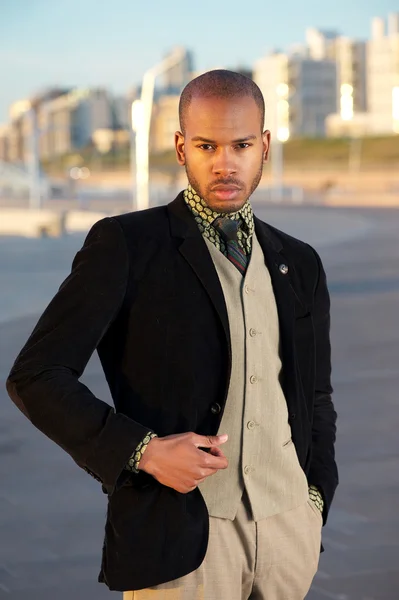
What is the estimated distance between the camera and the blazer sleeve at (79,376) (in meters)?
2.10

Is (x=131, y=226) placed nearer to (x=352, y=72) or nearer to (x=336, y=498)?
(x=336, y=498)

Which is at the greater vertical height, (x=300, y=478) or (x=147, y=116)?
(x=147, y=116)

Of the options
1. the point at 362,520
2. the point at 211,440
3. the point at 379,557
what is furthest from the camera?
the point at 362,520

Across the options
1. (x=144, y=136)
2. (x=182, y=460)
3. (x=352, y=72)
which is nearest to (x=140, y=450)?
(x=182, y=460)

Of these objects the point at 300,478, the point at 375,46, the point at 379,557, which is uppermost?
the point at 375,46

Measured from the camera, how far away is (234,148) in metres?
2.25

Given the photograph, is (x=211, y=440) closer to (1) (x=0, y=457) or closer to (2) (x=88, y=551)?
(2) (x=88, y=551)

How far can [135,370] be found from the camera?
2195 millimetres

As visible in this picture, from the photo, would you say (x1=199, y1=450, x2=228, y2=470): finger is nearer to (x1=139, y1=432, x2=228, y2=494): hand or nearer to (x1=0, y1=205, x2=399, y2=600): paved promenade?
(x1=139, y1=432, x2=228, y2=494): hand

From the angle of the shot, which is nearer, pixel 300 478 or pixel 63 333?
pixel 63 333

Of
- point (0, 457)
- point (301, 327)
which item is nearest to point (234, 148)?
point (301, 327)

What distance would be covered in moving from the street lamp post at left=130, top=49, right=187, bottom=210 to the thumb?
1286 inches

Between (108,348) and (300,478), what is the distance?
1.52ft

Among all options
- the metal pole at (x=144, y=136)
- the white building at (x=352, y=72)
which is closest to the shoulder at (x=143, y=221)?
the metal pole at (x=144, y=136)
